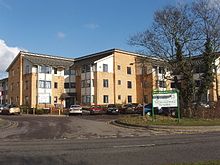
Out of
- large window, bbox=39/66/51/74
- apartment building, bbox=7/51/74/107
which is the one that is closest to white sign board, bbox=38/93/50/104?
apartment building, bbox=7/51/74/107

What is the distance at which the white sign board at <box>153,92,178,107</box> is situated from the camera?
2894 centimetres

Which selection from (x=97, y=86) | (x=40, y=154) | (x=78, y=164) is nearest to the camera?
(x=78, y=164)

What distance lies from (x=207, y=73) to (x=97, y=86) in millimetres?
34701

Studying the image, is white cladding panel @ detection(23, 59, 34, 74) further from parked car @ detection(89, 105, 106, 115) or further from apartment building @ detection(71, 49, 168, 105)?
parked car @ detection(89, 105, 106, 115)

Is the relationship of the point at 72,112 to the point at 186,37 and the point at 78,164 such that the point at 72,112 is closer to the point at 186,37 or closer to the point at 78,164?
the point at 186,37

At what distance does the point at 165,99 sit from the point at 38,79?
1704 inches

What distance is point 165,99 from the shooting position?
29156 mm

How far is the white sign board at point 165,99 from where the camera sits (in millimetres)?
28938

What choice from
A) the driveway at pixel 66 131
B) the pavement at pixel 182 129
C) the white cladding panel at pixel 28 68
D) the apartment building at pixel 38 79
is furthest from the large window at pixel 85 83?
the pavement at pixel 182 129

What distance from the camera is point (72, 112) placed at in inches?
1983

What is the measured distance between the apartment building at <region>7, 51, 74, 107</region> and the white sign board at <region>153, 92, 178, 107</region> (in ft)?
139

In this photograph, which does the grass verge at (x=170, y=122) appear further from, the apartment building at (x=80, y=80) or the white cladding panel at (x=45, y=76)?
the white cladding panel at (x=45, y=76)

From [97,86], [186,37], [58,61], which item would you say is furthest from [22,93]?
[186,37]

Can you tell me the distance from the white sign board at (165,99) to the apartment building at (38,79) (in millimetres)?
42393
